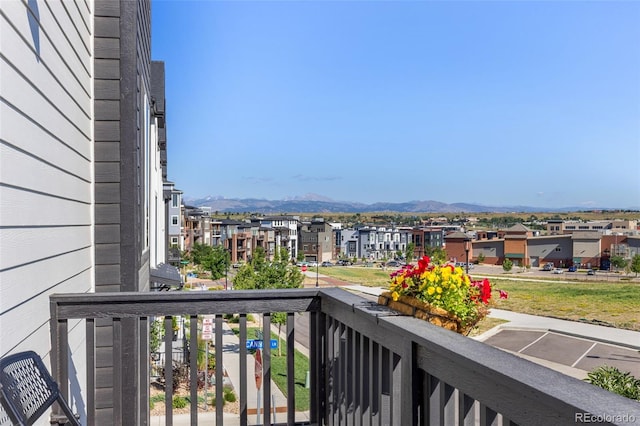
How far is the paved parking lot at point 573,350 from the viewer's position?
11.6 metres

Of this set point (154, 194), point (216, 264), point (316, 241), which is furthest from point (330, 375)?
point (316, 241)

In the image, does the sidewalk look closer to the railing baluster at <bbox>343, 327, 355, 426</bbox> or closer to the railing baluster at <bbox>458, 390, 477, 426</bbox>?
the railing baluster at <bbox>343, 327, 355, 426</bbox>

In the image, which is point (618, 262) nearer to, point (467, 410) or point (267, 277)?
point (267, 277)

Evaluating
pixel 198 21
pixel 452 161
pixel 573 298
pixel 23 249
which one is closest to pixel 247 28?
pixel 198 21

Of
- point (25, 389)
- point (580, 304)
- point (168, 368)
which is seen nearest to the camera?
point (25, 389)

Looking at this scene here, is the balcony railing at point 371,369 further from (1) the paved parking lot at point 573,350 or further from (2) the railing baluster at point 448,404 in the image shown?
(1) the paved parking lot at point 573,350

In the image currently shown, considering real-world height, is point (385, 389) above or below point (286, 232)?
above

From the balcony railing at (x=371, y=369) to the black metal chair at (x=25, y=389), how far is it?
57 cm

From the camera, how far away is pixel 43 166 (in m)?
1.95

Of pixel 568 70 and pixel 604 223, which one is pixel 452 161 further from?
pixel 604 223

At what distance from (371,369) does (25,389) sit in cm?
97

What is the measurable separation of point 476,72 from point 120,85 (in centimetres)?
4345

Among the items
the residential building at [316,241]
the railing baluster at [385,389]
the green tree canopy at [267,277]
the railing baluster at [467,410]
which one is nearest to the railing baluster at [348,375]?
the railing baluster at [385,389]

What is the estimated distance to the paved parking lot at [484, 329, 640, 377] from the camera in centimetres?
1159
